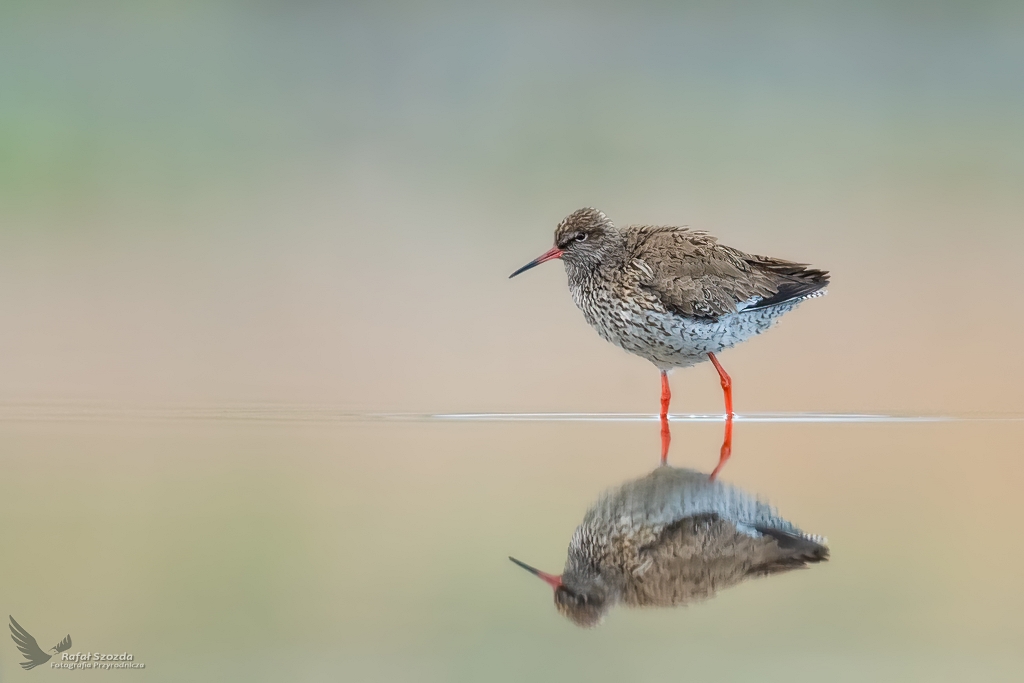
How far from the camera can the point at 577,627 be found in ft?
8.17

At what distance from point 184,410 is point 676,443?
9.59ft

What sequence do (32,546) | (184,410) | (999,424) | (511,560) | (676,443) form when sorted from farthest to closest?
1. (184,410)
2. (999,424)
3. (676,443)
4. (32,546)
5. (511,560)

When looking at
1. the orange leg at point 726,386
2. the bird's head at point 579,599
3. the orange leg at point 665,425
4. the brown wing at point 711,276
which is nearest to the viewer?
the bird's head at point 579,599

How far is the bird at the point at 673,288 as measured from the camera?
597 centimetres

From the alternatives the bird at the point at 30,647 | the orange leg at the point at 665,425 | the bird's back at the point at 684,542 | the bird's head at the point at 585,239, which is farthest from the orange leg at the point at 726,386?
the bird at the point at 30,647

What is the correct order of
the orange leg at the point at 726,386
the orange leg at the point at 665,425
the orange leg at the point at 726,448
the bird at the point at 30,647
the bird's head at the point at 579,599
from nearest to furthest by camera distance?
the bird at the point at 30,647
the bird's head at the point at 579,599
the orange leg at the point at 726,448
the orange leg at the point at 665,425
the orange leg at the point at 726,386

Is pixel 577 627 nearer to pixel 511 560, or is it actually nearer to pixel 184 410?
pixel 511 560

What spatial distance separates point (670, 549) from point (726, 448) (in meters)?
2.02

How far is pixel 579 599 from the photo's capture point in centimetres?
262

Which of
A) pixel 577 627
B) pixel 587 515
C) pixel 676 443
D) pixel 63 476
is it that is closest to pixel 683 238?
pixel 676 443

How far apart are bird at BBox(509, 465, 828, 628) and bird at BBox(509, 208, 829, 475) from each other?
2.21 meters

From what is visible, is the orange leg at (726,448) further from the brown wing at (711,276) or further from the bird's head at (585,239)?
the bird's head at (585,239)

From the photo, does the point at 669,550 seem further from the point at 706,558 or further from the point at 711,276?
the point at 711,276

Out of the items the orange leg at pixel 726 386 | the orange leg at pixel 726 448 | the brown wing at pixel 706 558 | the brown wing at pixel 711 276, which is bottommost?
the brown wing at pixel 706 558
